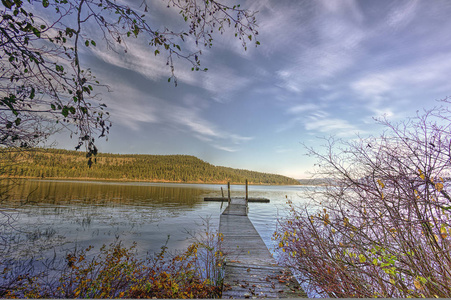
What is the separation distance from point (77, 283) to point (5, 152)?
409 centimetres

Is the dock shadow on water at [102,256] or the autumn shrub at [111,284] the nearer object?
the autumn shrub at [111,284]

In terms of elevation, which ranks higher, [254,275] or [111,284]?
[254,275]

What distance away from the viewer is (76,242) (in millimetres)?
10102

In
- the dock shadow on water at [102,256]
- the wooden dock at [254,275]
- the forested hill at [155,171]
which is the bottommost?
the dock shadow on water at [102,256]

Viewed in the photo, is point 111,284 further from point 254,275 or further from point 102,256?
point 254,275

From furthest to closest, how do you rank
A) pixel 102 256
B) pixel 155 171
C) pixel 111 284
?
1. pixel 155 171
2. pixel 102 256
3. pixel 111 284

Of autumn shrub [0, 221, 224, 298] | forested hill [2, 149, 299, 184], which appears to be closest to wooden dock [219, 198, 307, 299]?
autumn shrub [0, 221, 224, 298]

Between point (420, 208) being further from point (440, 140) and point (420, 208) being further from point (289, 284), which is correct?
point (289, 284)

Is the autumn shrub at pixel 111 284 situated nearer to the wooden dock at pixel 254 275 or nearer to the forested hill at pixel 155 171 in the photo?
the wooden dock at pixel 254 275

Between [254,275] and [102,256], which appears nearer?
[254,275]

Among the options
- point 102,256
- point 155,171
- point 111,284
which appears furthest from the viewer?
point 155,171

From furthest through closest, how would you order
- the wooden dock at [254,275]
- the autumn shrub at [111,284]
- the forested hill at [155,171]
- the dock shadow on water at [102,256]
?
1. the forested hill at [155,171]
2. the dock shadow on water at [102,256]
3. the autumn shrub at [111,284]
4. the wooden dock at [254,275]

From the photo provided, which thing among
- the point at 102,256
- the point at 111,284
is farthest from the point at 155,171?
the point at 111,284

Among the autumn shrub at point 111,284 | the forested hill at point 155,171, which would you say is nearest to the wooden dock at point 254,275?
the autumn shrub at point 111,284
